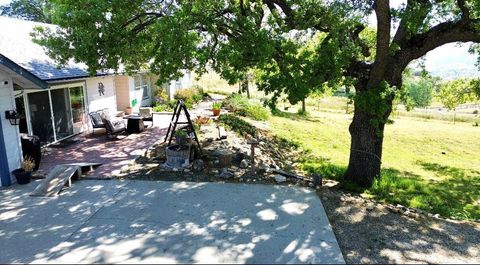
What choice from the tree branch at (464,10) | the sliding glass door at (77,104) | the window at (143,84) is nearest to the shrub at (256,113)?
the window at (143,84)

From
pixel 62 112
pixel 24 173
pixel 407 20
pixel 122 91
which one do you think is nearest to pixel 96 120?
pixel 62 112

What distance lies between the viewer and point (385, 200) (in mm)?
8703

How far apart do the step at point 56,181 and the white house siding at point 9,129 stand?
1217 millimetres

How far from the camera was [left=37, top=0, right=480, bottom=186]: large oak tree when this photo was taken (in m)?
8.59

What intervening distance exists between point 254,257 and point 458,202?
23.5ft

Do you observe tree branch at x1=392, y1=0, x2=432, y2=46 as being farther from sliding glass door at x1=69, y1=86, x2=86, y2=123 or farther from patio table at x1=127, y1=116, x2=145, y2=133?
sliding glass door at x1=69, y1=86, x2=86, y2=123

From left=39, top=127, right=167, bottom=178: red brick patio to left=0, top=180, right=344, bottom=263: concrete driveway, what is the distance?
63.9 inches

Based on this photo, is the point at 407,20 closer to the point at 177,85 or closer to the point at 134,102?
the point at 134,102

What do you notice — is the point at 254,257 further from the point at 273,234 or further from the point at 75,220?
the point at 75,220

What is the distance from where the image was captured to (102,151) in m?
12.3

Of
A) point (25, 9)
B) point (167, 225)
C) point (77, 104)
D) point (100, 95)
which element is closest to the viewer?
point (167, 225)

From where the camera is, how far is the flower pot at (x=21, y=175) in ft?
29.9

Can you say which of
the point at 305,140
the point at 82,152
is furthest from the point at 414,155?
the point at 82,152

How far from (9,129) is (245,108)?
45.3ft
